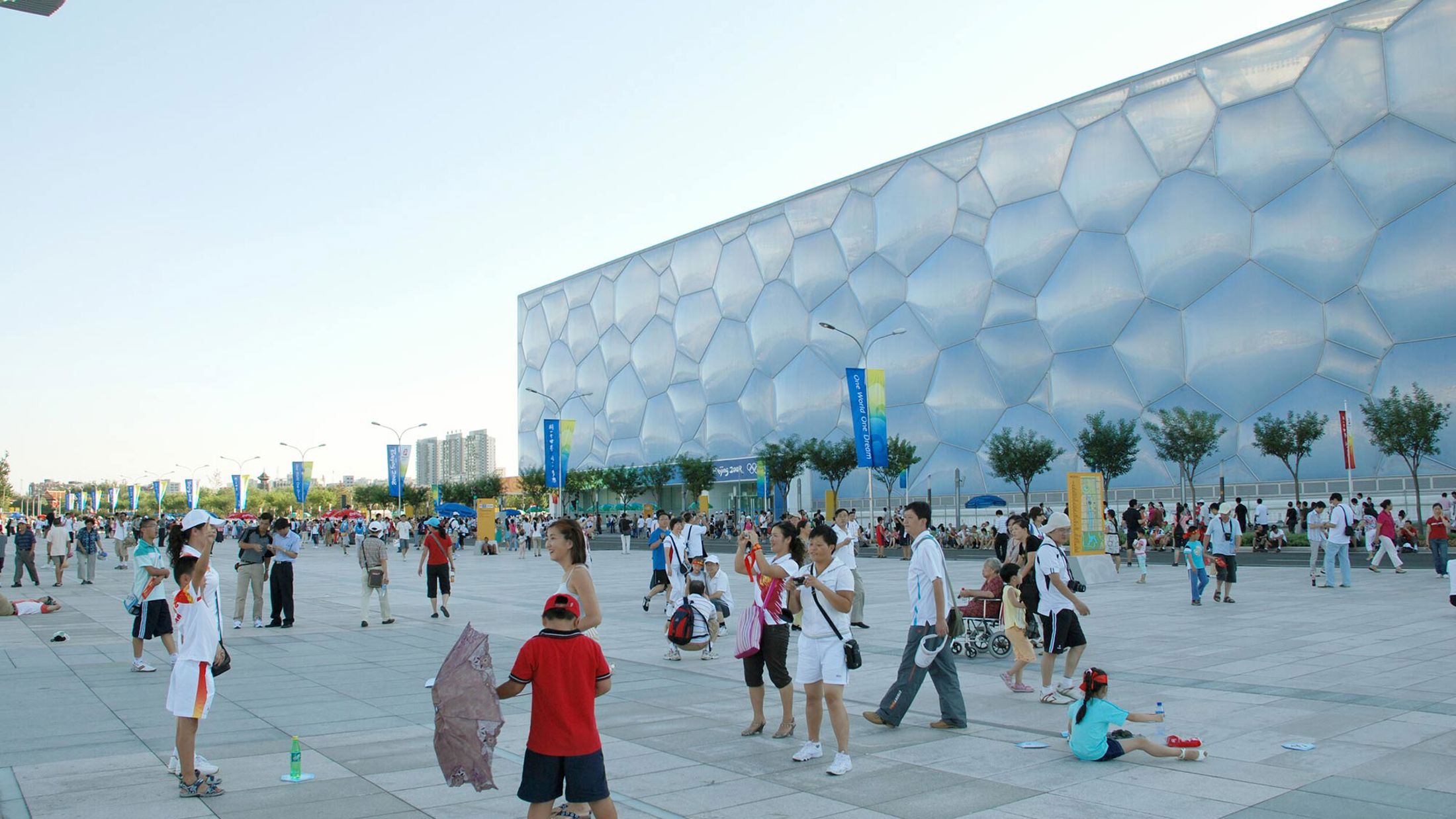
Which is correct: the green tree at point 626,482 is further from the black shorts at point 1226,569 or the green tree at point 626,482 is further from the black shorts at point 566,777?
the black shorts at point 566,777

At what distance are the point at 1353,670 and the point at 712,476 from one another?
4693 cm

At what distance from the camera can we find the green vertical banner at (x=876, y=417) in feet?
89.5

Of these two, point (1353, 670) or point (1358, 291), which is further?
point (1358, 291)

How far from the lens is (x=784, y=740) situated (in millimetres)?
6617

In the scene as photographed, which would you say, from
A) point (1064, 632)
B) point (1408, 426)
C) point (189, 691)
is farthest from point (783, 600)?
point (1408, 426)

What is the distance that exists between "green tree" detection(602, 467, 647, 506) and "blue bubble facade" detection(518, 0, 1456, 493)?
389cm

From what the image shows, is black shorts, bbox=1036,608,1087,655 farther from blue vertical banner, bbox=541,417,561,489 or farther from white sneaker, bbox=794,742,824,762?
blue vertical banner, bbox=541,417,561,489

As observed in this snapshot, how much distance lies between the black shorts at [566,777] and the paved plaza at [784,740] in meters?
1.10

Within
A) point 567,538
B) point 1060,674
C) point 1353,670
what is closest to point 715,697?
point 1060,674

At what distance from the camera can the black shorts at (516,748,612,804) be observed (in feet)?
13.1

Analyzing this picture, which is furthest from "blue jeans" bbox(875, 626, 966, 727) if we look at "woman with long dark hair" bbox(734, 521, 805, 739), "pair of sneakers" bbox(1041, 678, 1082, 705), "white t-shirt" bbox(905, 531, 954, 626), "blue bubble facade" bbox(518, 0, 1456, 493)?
"blue bubble facade" bbox(518, 0, 1456, 493)

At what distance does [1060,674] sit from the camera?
9.25 meters

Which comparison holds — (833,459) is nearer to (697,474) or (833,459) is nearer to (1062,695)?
(697,474)

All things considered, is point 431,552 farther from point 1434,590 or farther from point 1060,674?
point 1434,590
